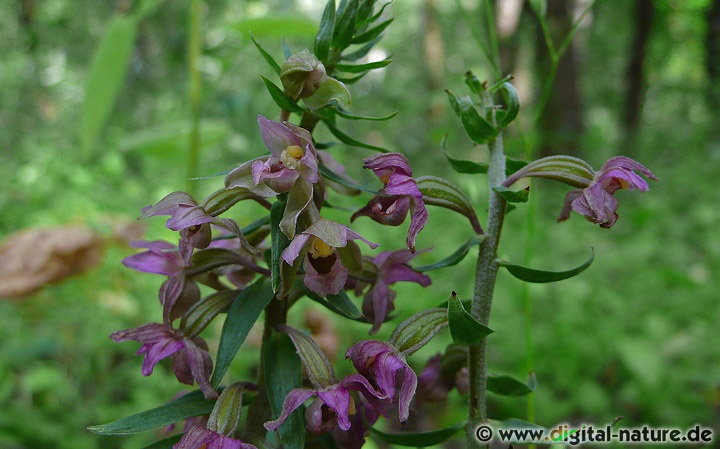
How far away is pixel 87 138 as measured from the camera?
134cm

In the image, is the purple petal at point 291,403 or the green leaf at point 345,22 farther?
the green leaf at point 345,22

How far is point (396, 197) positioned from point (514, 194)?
4.6 inches

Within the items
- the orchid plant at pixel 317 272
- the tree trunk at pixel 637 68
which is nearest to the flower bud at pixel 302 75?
the orchid plant at pixel 317 272

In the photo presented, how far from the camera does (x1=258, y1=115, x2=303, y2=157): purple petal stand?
593mm

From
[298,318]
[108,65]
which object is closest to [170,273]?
[108,65]

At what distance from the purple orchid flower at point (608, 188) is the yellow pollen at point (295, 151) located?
27cm

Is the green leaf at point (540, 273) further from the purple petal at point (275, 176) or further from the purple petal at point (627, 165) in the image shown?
the purple petal at point (275, 176)

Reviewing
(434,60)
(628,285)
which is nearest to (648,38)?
(434,60)

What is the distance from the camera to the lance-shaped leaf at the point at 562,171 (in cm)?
65

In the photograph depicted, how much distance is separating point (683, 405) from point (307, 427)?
2.04 metres

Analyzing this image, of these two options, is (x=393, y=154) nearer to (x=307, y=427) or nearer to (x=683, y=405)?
(x=307, y=427)

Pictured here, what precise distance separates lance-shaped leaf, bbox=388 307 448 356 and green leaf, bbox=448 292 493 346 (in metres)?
0.03

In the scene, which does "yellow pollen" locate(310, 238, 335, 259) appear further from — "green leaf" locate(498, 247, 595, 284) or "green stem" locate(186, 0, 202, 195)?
"green stem" locate(186, 0, 202, 195)

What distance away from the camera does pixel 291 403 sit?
1.80 ft
